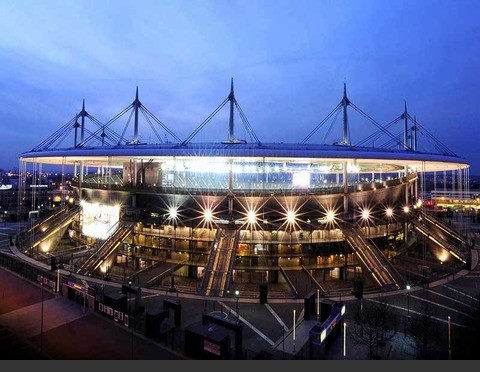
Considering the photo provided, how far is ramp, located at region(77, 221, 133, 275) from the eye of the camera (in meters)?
30.3

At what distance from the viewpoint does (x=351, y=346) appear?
17.3m

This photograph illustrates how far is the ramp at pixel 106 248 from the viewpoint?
99.3 ft

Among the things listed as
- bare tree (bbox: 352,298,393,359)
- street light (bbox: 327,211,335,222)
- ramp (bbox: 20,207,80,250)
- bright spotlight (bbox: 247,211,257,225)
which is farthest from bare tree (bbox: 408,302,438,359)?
ramp (bbox: 20,207,80,250)

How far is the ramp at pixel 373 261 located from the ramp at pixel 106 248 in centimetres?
2275

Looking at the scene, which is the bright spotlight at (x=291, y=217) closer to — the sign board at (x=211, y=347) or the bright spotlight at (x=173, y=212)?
the bright spotlight at (x=173, y=212)

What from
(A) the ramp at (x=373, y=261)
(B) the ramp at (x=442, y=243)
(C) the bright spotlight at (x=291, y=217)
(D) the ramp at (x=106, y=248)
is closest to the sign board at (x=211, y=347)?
(A) the ramp at (x=373, y=261)

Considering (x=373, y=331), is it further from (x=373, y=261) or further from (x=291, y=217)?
(x=291, y=217)

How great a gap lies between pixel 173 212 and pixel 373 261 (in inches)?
806

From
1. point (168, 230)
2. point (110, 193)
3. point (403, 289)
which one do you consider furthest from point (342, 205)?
point (110, 193)

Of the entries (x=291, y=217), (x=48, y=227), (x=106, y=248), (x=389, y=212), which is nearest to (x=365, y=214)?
(x=389, y=212)

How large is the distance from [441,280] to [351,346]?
1691 centimetres

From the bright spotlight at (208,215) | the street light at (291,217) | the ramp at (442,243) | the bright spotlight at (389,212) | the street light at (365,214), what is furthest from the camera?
the bright spotlight at (389,212)

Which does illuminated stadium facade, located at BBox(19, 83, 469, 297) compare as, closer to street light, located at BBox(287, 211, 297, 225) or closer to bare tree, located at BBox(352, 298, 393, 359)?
street light, located at BBox(287, 211, 297, 225)

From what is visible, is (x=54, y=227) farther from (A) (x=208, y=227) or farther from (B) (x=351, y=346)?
(B) (x=351, y=346)
